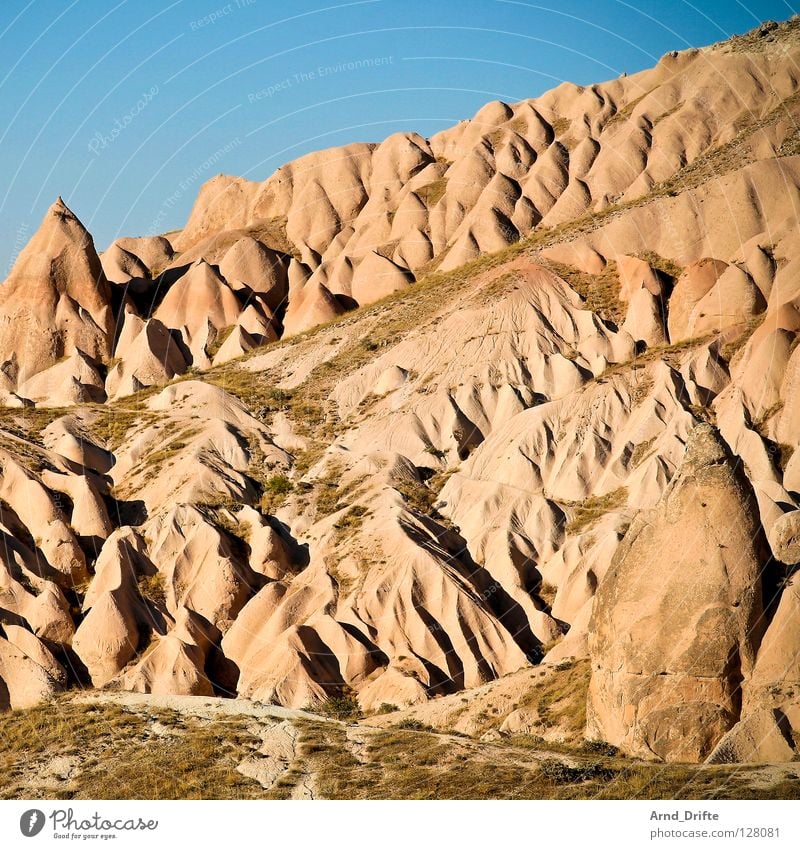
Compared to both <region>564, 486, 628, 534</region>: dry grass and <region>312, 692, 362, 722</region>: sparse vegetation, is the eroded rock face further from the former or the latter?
<region>564, 486, 628, 534</region>: dry grass

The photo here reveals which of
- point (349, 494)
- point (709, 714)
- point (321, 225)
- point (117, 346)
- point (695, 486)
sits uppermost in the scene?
point (321, 225)

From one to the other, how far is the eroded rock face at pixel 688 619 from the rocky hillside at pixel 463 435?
0.22ft

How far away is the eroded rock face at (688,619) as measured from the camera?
115 ft

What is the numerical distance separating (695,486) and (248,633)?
22109 millimetres

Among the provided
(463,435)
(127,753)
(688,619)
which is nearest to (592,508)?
(463,435)

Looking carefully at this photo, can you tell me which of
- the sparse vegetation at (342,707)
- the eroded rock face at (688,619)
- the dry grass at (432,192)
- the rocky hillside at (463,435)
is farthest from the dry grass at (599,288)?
the eroded rock face at (688,619)

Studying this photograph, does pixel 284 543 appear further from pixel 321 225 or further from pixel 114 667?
pixel 321 225

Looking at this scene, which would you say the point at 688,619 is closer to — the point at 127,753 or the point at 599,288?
the point at 127,753

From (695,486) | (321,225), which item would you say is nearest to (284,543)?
(695,486)

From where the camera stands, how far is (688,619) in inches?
1385

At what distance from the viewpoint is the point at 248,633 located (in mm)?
54094

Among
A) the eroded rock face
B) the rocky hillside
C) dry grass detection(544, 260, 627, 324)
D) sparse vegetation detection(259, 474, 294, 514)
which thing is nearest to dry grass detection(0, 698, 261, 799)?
the rocky hillside

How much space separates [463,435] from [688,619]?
31.5 meters

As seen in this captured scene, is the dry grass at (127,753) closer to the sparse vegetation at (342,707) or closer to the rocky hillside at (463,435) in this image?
the sparse vegetation at (342,707)
